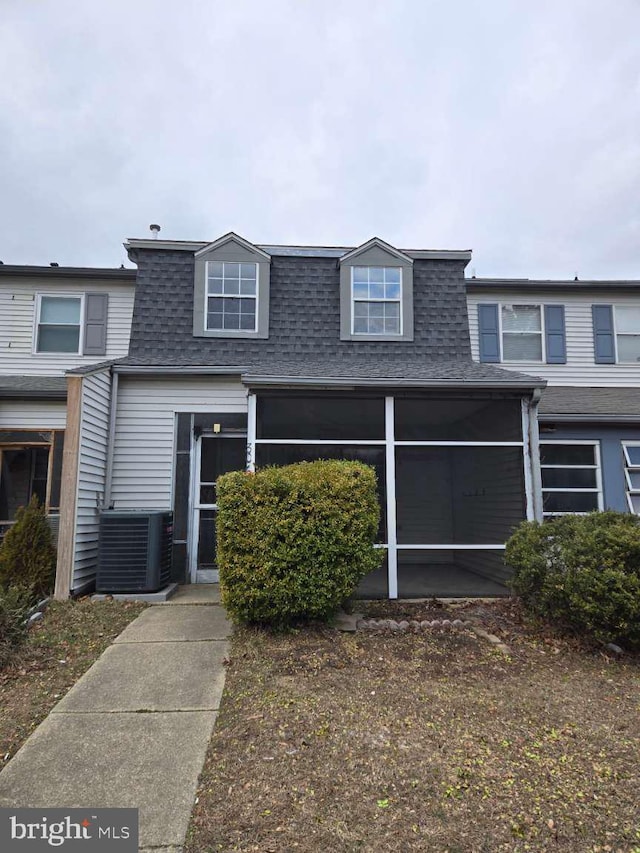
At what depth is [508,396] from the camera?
23.3 ft

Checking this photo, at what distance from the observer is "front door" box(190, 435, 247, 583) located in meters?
7.53

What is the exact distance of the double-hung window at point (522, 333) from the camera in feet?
33.9

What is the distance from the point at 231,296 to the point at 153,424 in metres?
2.73

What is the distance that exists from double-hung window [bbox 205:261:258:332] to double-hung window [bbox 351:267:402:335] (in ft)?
5.90

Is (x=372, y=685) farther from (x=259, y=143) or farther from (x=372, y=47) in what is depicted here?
(x=259, y=143)

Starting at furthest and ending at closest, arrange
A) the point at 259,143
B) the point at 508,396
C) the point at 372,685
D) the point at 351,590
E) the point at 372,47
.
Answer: the point at 259,143 < the point at 372,47 < the point at 508,396 < the point at 351,590 < the point at 372,685

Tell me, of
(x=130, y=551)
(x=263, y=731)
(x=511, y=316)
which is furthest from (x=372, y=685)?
(x=511, y=316)

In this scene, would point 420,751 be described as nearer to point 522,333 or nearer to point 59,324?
point 522,333

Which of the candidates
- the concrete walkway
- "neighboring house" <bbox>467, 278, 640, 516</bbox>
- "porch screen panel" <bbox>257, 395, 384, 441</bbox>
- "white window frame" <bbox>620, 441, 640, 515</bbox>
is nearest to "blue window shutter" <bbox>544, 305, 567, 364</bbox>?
"neighboring house" <bbox>467, 278, 640, 516</bbox>

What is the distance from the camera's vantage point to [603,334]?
10.4 meters

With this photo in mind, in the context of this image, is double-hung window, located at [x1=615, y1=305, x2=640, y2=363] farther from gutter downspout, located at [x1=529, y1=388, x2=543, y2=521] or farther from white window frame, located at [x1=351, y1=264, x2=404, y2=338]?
white window frame, located at [x1=351, y1=264, x2=404, y2=338]

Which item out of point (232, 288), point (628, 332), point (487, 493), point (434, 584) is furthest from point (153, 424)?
point (628, 332)

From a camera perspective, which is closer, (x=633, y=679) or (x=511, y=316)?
(x=633, y=679)

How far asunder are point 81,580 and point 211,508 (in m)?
1.94
